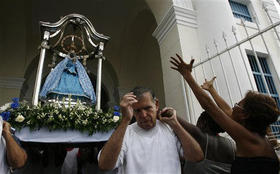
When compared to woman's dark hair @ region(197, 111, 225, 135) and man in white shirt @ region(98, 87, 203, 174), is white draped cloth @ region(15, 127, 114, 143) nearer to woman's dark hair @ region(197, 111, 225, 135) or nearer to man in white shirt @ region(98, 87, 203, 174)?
man in white shirt @ region(98, 87, 203, 174)


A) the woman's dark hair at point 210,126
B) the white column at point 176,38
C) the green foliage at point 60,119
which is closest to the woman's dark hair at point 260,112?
the woman's dark hair at point 210,126

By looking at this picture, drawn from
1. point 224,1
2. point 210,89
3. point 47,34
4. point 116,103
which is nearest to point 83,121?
point 210,89

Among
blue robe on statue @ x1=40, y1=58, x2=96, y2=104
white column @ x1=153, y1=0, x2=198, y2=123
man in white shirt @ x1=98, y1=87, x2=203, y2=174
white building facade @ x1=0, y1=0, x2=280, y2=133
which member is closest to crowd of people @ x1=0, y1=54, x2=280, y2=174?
man in white shirt @ x1=98, y1=87, x2=203, y2=174

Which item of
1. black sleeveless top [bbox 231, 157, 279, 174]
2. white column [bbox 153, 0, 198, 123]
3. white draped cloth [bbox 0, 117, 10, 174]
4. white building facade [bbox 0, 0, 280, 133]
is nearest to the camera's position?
black sleeveless top [bbox 231, 157, 279, 174]

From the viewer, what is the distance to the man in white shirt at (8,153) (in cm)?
154

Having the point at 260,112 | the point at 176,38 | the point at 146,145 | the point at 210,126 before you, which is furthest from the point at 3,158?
the point at 176,38

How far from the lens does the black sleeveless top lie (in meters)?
1.06

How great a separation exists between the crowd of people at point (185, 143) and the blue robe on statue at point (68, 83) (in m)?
1.39

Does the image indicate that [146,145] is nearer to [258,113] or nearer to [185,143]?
[185,143]

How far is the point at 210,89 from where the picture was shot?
2.17 m

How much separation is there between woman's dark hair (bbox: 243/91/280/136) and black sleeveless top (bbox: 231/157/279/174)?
0.64 ft

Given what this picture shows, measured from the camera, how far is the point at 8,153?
5.06ft

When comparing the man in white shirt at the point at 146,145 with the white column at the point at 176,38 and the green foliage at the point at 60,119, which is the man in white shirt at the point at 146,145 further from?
the white column at the point at 176,38

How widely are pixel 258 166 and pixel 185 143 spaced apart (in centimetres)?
43
